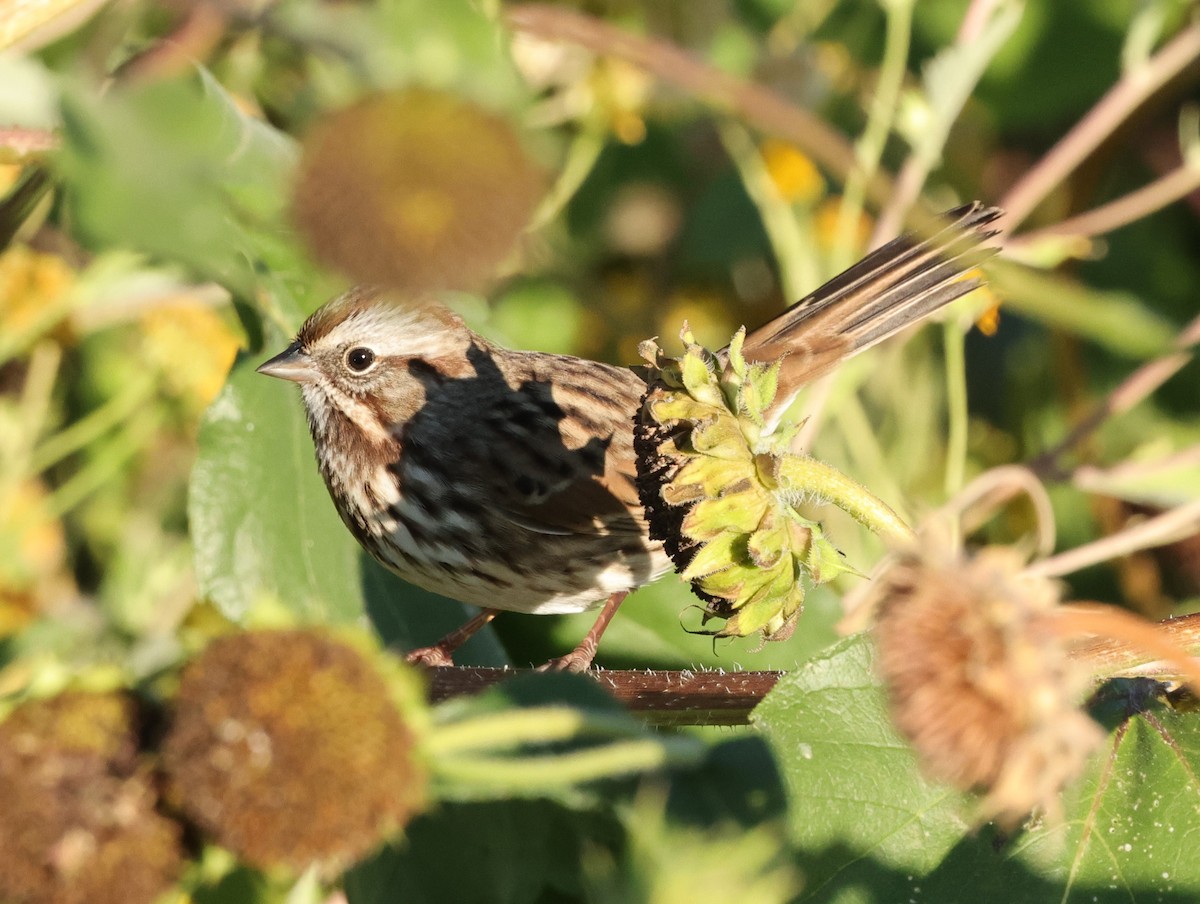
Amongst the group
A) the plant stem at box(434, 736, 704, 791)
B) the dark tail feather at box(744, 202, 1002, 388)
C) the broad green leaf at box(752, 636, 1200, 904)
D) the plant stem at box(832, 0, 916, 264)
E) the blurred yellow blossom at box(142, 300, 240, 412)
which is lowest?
the broad green leaf at box(752, 636, 1200, 904)

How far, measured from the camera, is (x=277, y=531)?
2604mm

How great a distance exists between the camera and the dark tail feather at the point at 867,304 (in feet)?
10.2

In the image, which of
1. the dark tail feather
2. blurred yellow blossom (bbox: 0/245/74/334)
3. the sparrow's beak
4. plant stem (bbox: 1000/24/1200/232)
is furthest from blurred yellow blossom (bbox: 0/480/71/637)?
plant stem (bbox: 1000/24/1200/232)

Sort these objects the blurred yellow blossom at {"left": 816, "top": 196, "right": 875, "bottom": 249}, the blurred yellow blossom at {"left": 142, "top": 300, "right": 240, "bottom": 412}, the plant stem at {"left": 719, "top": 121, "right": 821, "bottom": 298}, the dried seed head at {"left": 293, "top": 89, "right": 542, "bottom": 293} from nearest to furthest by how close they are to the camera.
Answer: the dried seed head at {"left": 293, "top": 89, "right": 542, "bottom": 293} → the blurred yellow blossom at {"left": 142, "top": 300, "right": 240, "bottom": 412} → the plant stem at {"left": 719, "top": 121, "right": 821, "bottom": 298} → the blurred yellow blossom at {"left": 816, "top": 196, "right": 875, "bottom": 249}

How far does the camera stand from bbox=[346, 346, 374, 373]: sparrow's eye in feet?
11.1

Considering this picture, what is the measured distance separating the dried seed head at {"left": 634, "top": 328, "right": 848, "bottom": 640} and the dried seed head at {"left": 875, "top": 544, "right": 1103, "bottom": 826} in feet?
1.77

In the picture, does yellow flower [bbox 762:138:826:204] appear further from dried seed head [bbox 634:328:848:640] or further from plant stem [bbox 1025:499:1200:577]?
dried seed head [bbox 634:328:848:640]

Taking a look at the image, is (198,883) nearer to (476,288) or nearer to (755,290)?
(476,288)

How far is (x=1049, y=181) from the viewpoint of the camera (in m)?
3.42

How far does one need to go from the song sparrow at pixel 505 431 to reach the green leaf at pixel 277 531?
0.14 metres

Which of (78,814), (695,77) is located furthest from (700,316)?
(78,814)

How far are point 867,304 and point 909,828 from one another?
161 centimetres

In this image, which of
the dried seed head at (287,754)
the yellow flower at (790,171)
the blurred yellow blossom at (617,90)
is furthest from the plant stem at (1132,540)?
the dried seed head at (287,754)

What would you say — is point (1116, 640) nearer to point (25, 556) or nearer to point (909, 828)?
point (909, 828)
